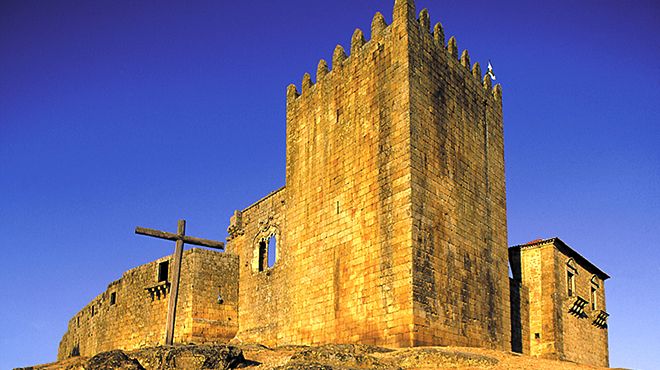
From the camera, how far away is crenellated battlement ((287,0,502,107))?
704 inches

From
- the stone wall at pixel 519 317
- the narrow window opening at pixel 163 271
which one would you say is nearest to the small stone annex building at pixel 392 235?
the stone wall at pixel 519 317

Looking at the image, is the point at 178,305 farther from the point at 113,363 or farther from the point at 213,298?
the point at 113,363

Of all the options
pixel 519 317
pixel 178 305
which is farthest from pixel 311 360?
pixel 178 305

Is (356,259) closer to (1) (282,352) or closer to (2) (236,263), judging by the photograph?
(1) (282,352)

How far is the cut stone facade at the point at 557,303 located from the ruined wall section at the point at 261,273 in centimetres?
781

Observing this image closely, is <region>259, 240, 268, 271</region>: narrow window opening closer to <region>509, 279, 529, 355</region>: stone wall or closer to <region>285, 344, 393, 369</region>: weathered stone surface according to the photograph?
<region>509, 279, 529, 355</region>: stone wall

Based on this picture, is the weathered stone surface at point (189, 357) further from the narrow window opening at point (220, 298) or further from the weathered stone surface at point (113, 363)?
the narrow window opening at point (220, 298)

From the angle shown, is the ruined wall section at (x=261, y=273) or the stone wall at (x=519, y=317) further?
the stone wall at (x=519, y=317)

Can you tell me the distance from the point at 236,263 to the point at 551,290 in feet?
35.9

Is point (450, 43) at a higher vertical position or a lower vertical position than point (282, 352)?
higher

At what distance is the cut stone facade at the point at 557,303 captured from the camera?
22312 mm

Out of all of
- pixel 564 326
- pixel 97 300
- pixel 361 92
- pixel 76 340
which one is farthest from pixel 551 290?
pixel 76 340

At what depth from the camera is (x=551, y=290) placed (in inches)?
890

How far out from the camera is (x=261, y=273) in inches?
900
